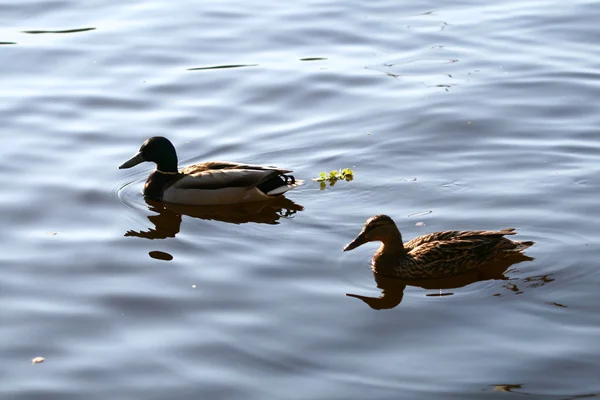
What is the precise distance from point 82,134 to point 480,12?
7.16m

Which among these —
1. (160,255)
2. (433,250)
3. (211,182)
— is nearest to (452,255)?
(433,250)

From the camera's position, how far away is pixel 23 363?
8.59m

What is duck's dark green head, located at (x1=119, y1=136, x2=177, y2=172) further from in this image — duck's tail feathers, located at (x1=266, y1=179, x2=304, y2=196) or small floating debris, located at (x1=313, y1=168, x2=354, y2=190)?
small floating debris, located at (x1=313, y1=168, x2=354, y2=190)

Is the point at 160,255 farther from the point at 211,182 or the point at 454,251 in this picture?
the point at 454,251

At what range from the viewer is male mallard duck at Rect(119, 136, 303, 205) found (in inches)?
474

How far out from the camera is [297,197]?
1202cm

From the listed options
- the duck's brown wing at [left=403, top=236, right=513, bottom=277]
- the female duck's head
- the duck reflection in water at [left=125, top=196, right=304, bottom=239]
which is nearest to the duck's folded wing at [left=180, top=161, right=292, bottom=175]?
the duck reflection in water at [left=125, top=196, right=304, bottom=239]

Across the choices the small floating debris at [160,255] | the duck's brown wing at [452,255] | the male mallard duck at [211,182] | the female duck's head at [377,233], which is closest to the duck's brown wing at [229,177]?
the male mallard duck at [211,182]

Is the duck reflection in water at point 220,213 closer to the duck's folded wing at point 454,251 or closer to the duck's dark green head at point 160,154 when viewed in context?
the duck's dark green head at point 160,154

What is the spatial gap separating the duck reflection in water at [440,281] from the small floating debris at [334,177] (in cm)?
218

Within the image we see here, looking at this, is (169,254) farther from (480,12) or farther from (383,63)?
(480,12)

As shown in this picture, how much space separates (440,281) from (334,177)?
8.35 ft

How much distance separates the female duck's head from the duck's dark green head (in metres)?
3.04

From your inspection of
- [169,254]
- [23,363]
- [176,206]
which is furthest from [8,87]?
[23,363]
